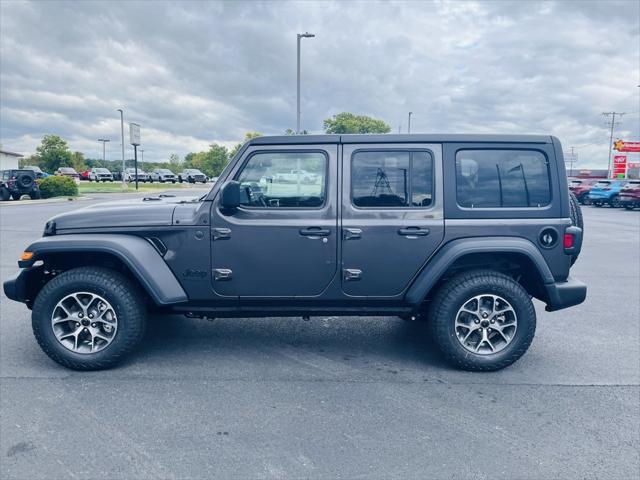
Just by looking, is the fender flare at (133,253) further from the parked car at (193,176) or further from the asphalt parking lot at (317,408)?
the parked car at (193,176)

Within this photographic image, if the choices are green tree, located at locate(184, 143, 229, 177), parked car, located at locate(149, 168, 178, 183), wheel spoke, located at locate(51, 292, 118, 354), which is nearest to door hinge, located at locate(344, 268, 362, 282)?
wheel spoke, located at locate(51, 292, 118, 354)

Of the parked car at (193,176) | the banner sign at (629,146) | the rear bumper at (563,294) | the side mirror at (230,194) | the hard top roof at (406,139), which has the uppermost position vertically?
the banner sign at (629,146)

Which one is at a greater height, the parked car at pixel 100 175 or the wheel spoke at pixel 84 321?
the parked car at pixel 100 175

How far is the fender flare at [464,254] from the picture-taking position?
3.72 m

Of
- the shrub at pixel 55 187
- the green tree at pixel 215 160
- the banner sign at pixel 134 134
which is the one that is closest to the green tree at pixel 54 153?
the green tree at pixel 215 160

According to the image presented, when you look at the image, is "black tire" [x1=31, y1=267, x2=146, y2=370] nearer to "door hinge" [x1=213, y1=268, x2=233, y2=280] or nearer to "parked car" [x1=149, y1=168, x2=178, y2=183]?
"door hinge" [x1=213, y1=268, x2=233, y2=280]

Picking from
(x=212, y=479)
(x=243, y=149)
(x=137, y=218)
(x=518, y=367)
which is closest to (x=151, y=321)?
(x=137, y=218)

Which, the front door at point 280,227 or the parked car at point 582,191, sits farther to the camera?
the parked car at point 582,191

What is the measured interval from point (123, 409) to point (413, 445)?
1920 millimetres

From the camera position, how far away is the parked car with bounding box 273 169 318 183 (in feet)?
12.7

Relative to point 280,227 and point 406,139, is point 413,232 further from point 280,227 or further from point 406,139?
point 280,227

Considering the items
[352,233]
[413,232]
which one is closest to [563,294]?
[413,232]

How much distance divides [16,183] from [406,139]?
A: 89.4ft

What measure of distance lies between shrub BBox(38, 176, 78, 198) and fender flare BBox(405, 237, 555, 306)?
2934 cm
